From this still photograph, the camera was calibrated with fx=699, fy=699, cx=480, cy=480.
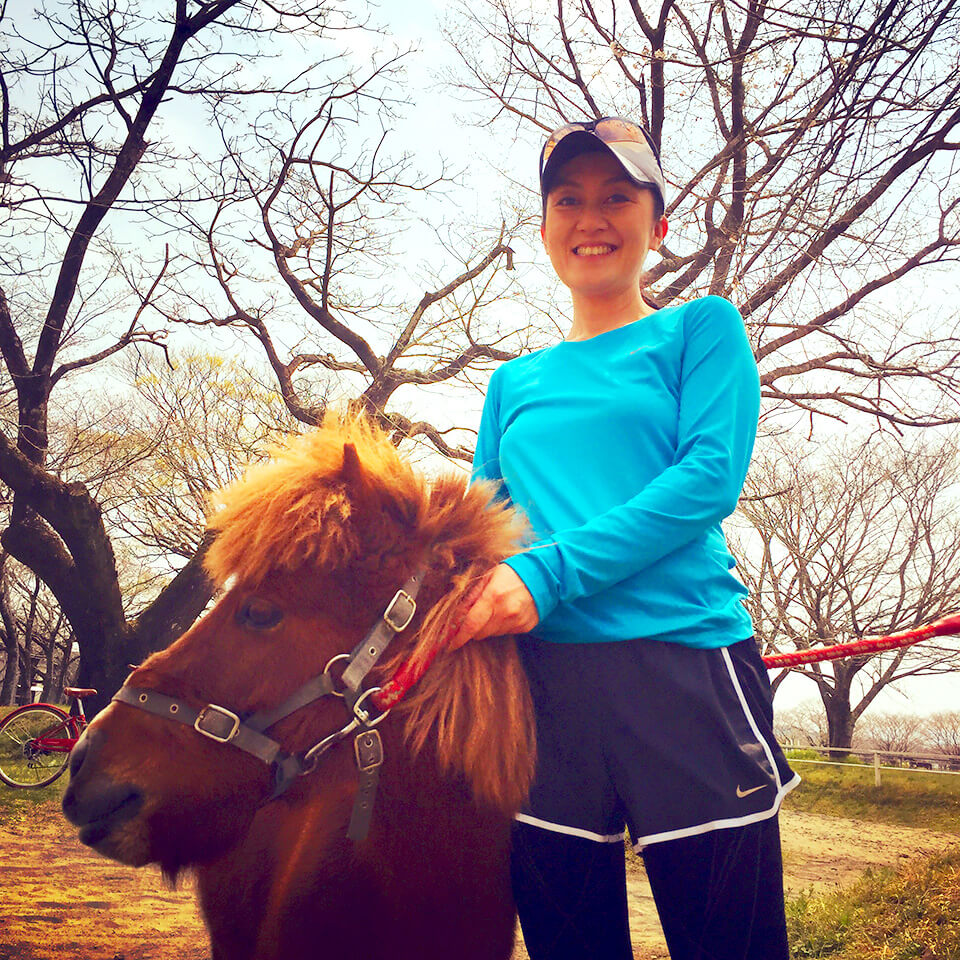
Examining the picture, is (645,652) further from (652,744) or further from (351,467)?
(351,467)

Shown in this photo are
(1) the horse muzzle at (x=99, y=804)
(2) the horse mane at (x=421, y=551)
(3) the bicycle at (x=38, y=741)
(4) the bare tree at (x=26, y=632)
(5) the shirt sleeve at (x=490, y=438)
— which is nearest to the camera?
(1) the horse muzzle at (x=99, y=804)

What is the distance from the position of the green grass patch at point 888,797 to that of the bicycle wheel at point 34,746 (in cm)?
1144

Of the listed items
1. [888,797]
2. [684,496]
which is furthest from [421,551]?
[888,797]

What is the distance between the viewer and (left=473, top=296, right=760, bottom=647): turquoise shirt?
120 centimetres

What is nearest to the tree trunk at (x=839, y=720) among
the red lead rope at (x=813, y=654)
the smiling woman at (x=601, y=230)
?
the red lead rope at (x=813, y=654)

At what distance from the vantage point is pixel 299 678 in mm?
1213

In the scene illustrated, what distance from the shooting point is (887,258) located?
6309 mm

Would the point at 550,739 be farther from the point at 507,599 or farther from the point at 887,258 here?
the point at 887,258

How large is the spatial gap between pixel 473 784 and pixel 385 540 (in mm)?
→ 454

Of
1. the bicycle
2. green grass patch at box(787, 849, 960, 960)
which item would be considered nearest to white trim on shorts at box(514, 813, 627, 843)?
green grass patch at box(787, 849, 960, 960)

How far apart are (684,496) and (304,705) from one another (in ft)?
2.45

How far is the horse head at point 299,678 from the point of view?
1.15m

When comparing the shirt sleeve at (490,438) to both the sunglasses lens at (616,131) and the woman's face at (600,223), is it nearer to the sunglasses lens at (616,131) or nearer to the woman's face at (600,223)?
the woman's face at (600,223)

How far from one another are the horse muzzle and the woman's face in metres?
1.31
